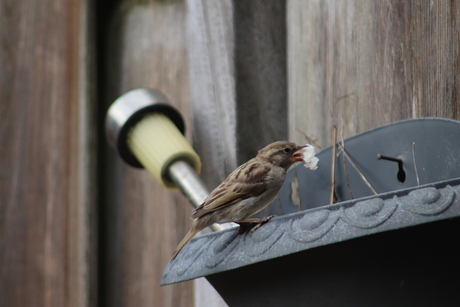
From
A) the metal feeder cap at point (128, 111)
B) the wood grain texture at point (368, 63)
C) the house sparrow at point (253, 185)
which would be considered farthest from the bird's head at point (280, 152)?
the metal feeder cap at point (128, 111)

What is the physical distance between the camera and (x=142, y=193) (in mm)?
2404

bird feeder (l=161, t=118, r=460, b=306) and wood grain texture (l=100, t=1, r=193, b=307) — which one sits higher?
wood grain texture (l=100, t=1, r=193, b=307)

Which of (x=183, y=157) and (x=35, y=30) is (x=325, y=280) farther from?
(x=35, y=30)

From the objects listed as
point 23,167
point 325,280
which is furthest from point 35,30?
point 325,280

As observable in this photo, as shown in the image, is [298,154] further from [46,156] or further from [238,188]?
[46,156]

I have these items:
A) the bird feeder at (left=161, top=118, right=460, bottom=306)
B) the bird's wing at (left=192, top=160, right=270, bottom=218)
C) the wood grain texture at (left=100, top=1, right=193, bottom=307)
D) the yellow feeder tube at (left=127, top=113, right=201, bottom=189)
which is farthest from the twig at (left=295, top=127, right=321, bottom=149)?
the bird feeder at (left=161, top=118, right=460, bottom=306)

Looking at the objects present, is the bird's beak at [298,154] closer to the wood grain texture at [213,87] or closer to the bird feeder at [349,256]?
the wood grain texture at [213,87]

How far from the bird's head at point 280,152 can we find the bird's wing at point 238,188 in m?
0.03

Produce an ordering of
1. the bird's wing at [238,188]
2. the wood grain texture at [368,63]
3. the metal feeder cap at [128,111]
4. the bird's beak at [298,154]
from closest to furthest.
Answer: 1. the wood grain texture at [368,63]
2. the bird's wing at [238,188]
3. the bird's beak at [298,154]
4. the metal feeder cap at [128,111]

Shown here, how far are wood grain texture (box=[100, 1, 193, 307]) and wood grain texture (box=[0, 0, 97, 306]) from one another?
0.11 m

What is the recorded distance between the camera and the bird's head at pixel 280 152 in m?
1.94

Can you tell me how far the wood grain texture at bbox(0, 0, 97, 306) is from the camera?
2.34m

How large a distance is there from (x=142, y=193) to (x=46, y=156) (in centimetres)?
37

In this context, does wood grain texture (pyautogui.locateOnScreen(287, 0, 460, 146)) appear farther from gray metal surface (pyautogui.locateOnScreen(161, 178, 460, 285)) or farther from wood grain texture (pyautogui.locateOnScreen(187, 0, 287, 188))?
gray metal surface (pyautogui.locateOnScreen(161, 178, 460, 285))
